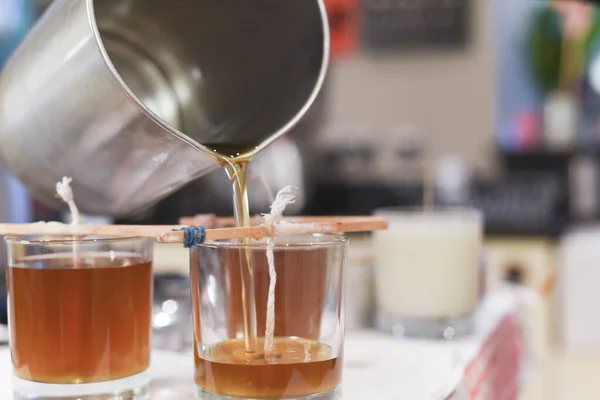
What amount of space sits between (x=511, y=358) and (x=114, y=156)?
0.62 meters

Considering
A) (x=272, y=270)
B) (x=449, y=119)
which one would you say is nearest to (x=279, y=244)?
(x=272, y=270)

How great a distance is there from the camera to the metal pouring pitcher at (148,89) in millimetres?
655

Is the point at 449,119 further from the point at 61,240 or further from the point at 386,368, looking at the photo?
the point at 61,240

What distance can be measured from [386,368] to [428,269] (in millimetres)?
205

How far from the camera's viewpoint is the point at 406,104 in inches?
140

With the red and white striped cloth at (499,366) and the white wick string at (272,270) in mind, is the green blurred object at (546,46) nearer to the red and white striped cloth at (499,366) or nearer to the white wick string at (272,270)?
the red and white striped cloth at (499,366)

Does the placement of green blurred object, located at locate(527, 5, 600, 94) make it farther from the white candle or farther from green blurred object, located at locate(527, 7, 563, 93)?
the white candle

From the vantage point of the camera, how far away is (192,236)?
56 cm

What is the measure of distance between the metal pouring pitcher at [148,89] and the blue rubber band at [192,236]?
10 cm

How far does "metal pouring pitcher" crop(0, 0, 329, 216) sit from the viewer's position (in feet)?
2.15

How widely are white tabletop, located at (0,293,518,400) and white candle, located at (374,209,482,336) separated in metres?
0.04

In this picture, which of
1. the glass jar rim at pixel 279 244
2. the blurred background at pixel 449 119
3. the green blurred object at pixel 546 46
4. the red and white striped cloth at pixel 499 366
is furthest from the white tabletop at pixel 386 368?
the green blurred object at pixel 546 46

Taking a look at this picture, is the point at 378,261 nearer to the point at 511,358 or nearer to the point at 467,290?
the point at 467,290

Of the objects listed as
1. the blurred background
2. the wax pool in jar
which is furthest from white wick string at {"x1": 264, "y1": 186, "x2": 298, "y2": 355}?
the blurred background
